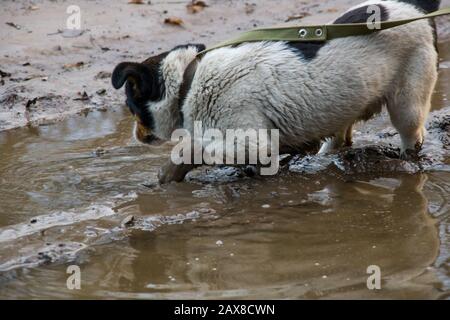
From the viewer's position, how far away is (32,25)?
34.8ft

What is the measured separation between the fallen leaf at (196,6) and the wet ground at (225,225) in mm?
5189

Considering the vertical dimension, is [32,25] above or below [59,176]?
above

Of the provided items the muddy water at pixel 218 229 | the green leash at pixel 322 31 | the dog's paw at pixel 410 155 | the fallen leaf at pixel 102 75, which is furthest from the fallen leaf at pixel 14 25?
the dog's paw at pixel 410 155

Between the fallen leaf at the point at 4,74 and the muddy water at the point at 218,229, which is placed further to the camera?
the fallen leaf at the point at 4,74

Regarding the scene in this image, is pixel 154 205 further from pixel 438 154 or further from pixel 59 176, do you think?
pixel 438 154

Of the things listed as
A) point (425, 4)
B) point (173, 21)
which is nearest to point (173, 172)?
point (425, 4)

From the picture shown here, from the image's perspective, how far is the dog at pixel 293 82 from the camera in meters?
5.58

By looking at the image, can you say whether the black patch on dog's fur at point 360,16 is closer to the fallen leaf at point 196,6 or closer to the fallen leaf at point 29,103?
the fallen leaf at point 29,103

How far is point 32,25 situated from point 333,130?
20.2 ft

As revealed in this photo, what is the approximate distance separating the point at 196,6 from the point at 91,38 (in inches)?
86.2

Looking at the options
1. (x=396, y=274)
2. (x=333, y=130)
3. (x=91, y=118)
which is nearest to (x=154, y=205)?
(x=333, y=130)

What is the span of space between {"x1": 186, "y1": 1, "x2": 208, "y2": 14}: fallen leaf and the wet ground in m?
5.19

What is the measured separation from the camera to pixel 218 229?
→ 497 cm

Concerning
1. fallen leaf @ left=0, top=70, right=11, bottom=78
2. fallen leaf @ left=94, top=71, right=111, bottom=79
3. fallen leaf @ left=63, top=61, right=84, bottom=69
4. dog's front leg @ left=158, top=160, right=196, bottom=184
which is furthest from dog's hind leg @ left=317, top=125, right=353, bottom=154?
fallen leaf @ left=0, top=70, right=11, bottom=78
